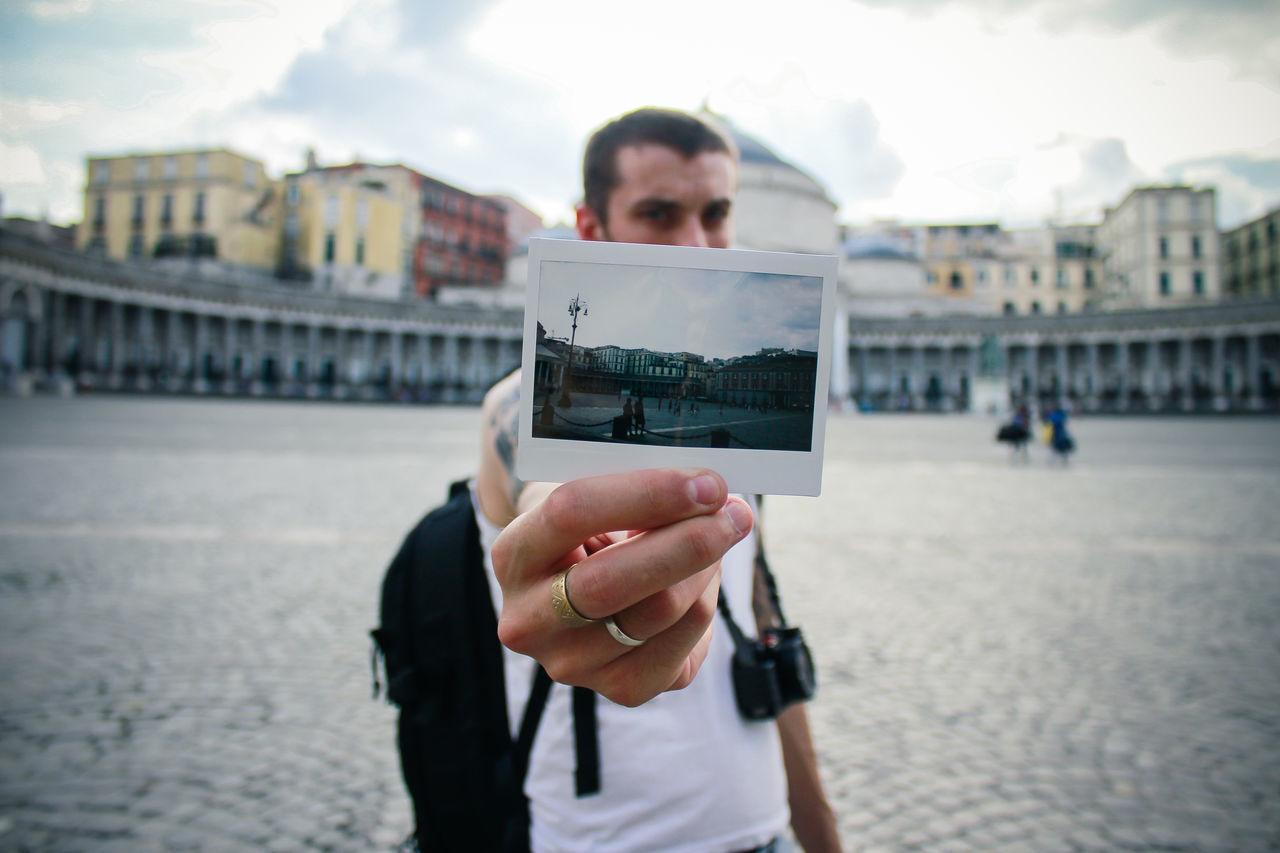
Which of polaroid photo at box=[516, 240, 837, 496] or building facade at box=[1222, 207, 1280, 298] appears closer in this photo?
polaroid photo at box=[516, 240, 837, 496]

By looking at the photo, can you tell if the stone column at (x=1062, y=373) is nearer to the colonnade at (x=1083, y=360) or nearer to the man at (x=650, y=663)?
the colonnade at (x=1083, y=360)

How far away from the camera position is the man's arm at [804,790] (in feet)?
5.77

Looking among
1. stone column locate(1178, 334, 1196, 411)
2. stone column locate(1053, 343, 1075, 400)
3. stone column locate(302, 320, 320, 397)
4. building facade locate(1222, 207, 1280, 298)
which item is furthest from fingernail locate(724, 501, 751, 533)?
building facade locate(1222, 207, 1280, 298)

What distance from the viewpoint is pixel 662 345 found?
98 centimetres

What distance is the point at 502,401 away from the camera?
5.06 feet

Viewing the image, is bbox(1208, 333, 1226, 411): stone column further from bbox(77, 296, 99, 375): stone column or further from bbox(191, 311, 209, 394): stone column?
bbox(77, 296, 99, 375): stone column

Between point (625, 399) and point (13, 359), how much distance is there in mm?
42385

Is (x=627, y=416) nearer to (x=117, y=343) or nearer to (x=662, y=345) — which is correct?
(x=662, y=345)

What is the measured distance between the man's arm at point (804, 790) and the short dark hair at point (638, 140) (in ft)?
4.21

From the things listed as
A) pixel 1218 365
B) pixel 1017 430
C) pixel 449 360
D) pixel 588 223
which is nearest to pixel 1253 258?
pixel 1218 365

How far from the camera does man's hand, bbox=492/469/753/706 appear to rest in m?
0.85

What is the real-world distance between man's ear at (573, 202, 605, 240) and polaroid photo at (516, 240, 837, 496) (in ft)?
2.48

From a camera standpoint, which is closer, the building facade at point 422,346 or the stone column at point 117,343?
the building facade at point 422,346

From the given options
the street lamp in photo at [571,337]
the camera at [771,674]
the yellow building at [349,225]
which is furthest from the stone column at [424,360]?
the street lamp in photo at [571,337]
